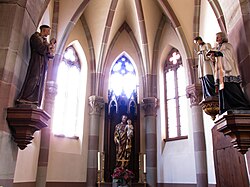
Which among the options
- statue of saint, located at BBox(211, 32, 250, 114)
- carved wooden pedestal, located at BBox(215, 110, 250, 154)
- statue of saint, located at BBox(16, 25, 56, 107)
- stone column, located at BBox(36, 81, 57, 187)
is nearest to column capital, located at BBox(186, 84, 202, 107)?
statue of saint, located at BBox(211, 32, 250, 114)

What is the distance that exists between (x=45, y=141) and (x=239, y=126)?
589cm

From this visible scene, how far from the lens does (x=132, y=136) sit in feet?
30.9

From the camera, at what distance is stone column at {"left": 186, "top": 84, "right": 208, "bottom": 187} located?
25.3 feet

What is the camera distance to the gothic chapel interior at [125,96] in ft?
26.3

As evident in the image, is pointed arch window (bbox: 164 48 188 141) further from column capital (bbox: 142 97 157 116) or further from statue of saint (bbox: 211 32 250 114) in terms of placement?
Answer: statue of saint (bbox: 211 32 250 114)

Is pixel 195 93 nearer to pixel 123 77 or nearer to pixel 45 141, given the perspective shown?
pixel 123 77

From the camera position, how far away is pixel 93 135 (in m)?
9.30

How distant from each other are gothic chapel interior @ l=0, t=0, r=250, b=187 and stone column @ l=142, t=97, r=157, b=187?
0.11ft

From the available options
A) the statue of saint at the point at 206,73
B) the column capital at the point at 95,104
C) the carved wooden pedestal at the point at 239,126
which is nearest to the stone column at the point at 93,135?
the column capital at the point at 95,104

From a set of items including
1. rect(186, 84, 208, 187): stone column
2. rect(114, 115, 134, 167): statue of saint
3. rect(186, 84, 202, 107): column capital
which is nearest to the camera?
rect(186, 84, 208, 187): stone column

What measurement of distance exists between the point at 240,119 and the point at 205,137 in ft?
15.4

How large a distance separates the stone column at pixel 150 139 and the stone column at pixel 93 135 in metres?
1.73

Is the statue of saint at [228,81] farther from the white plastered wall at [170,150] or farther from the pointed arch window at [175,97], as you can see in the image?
the pointed arch window at [175,97]

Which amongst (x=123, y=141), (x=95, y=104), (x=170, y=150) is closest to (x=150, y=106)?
(x=123, y=141)
